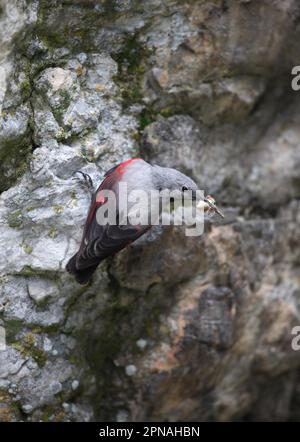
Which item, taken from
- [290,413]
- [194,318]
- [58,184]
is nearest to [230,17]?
[58,184]

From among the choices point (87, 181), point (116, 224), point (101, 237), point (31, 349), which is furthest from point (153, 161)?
point (31, 349)

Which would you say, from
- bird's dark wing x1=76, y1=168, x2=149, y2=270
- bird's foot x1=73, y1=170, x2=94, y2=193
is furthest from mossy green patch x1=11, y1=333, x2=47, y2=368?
bird's foot x1=73, y1=170, x2=94, y2=193

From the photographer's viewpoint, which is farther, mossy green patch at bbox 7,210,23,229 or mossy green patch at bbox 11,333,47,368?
mossy green patch at bbox 11,333,47,368

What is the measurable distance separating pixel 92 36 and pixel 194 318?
2648 mm

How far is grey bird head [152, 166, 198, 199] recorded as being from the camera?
14.8 feet

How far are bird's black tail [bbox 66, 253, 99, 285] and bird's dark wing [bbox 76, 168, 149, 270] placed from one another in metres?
0.09

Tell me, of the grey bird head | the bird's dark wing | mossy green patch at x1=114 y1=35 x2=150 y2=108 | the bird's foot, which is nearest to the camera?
the bird's dark wing

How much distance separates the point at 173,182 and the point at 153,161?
0.74 meters

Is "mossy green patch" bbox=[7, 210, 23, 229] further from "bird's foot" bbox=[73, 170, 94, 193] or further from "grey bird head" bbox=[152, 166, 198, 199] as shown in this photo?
"grey bird head" bbox=[152, 166, 198, 199]

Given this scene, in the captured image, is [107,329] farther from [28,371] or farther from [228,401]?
[228,401]

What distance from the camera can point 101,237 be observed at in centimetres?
436

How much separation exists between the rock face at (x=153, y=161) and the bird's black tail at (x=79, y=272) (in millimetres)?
237

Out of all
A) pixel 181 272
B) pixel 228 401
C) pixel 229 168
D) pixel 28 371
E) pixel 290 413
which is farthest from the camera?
pixel 290 413

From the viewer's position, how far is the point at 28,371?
15.9 feet
